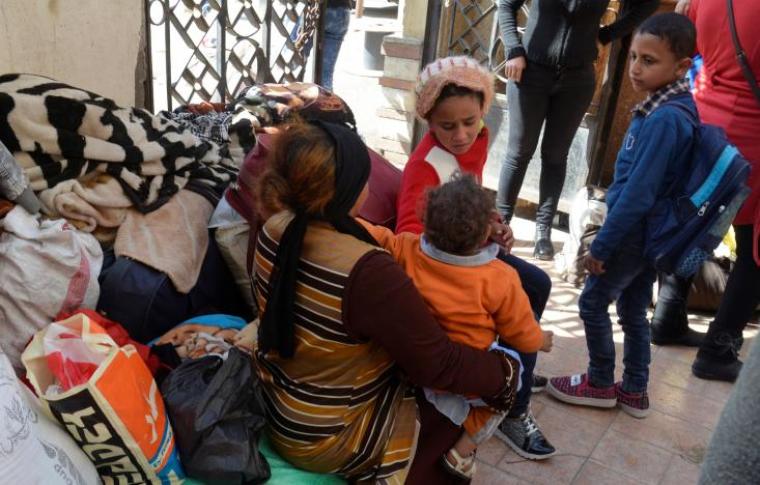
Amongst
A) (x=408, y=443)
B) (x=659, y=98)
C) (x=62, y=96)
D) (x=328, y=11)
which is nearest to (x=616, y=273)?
(x=659, y=98)

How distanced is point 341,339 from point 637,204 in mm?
1423

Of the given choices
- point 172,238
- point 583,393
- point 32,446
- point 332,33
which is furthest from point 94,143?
point 332,33

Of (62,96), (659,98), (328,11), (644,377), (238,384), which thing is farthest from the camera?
(328,11)

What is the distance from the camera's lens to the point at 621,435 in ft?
9.58

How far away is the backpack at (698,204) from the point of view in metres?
2.52

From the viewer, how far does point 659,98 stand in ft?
8.43

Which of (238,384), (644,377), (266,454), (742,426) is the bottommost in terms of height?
(644,377)

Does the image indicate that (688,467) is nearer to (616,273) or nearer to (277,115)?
(616,273)

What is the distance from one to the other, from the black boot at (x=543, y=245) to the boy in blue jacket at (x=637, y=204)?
5.42 feet

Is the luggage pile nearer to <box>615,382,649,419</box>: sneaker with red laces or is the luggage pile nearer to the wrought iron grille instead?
the wrought iron grille

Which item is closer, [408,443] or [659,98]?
[408,443]

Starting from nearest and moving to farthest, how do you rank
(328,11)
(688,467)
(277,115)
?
1. (688,467)
2. (277,115)
3. (328,11)

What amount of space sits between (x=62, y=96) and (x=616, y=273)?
7.46ft

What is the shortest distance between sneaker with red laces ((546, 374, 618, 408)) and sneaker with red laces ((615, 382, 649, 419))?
0.14ft
